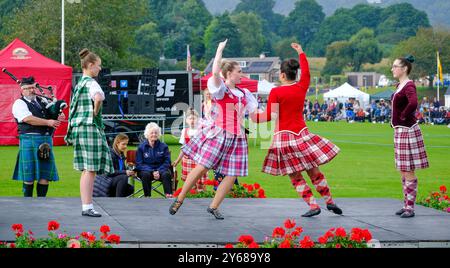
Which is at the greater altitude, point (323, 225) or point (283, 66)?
point (283, 66)

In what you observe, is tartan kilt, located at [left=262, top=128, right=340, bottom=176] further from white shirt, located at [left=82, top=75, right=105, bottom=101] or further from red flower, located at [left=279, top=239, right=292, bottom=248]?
red flower, located at [left=279, top=239, right=292, bottom=248]

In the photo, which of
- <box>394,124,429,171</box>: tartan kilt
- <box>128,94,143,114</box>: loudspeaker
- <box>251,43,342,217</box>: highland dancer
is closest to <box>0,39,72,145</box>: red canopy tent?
<box>128,94,143,114</box>: loudspeaker

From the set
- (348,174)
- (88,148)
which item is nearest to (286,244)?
(88,148)

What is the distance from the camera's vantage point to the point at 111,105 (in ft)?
102

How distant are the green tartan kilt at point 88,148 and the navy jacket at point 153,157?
336 centimetres

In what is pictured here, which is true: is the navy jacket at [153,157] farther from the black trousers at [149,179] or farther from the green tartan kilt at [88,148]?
the green tartan kilt at [88,148]

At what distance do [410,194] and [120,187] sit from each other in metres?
4.47

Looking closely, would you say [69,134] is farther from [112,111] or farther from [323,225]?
[112,111]

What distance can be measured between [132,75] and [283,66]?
22.8 m

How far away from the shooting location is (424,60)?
5012 inches

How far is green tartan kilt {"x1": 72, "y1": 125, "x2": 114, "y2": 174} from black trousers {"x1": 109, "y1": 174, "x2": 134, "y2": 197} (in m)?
3.18

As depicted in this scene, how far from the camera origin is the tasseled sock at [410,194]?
1175cm

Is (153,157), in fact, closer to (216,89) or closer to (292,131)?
(292,131)
